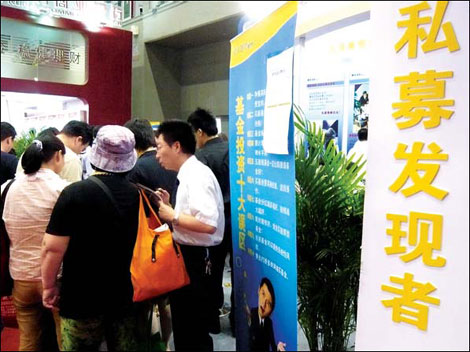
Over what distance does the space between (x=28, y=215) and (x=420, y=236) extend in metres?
1.26

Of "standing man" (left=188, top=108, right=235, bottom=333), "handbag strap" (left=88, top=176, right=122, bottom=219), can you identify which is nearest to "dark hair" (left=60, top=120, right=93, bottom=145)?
"handbag strap" (left=88, top=176, right=122, bottom=219)

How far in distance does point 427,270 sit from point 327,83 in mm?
3667

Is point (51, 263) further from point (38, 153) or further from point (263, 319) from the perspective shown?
point (263, 319)

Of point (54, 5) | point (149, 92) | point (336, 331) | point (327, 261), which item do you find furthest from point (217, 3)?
point (336, 331)

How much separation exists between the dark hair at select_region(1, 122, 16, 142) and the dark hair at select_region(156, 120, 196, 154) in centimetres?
57

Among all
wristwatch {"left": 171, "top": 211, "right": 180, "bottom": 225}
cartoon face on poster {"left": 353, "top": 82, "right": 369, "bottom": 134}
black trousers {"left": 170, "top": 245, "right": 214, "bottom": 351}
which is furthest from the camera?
cartoon face on poster {"left": 353, "top": 82, "right": 369, "bottom": 134}

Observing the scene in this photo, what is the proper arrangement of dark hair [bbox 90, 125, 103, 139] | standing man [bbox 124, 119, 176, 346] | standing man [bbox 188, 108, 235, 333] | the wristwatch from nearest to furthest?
dark hair [bbox 90, 125, 103, 139] → the wristwatch → standing man [bbox 124, 119, 176, 346] → standing man [bbox 188, 108, 235, 333]

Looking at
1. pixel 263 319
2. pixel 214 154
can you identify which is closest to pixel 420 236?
pixel 263 319

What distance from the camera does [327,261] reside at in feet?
5.49

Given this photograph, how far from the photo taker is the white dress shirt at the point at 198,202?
1764 mm

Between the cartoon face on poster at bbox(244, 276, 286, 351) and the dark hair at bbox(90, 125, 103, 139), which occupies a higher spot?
the dark hair at bbox(90, 125, 103, 139)

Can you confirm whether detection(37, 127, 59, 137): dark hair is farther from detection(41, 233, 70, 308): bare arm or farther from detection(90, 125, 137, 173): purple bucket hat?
detection(41, 233, 70, 308): bare arm

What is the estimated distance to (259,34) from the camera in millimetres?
1472

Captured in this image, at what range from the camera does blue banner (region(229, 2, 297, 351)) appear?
1324mm
